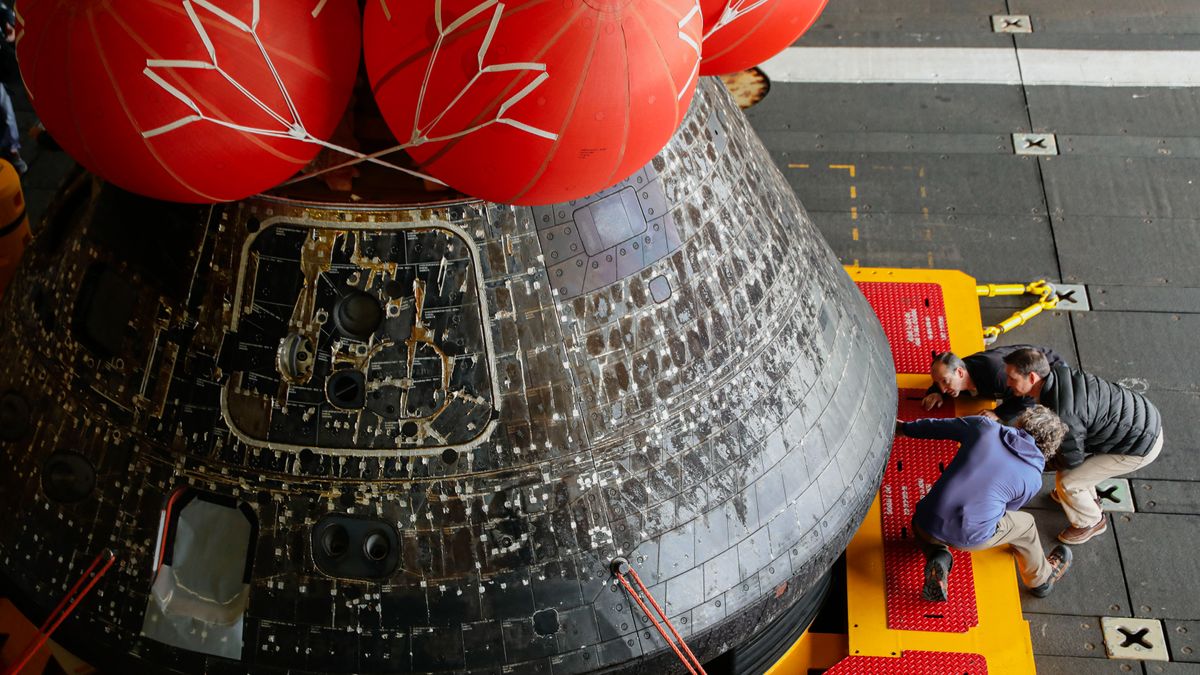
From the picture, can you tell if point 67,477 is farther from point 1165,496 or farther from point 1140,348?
point 1140,348

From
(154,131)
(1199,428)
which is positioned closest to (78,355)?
(154,131)

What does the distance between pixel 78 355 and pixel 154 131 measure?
148 cm

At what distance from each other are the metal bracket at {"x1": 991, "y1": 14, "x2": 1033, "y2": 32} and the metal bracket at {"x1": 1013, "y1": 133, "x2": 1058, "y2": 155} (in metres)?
1.58

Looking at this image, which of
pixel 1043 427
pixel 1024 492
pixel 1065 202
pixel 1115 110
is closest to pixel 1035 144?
pixel 1065 202

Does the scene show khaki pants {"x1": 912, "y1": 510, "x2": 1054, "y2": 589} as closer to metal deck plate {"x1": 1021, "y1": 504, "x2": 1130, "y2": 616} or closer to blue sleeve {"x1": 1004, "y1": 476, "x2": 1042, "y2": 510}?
blue sleeve {"x1": 1004, "y1": 476, "x2": 1042, "y2": 510}

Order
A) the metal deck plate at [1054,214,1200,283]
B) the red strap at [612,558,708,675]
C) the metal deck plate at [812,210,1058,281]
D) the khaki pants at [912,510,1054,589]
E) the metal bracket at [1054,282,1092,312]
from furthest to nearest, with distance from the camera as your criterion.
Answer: the metal deck plate at [812,210,1058,281], the metal deck plate at [1054,214,1200,283], the metal bracket at [1054,282,1092,312], the khaki pants at [912,510,1054,589], the red strap at [612,558,708,675]

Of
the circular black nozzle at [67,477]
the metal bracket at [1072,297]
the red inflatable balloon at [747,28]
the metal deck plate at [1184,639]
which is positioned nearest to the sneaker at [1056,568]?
the metal deck plate at [1184,639]

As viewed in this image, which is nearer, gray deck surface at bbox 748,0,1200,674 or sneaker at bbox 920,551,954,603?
sneaker at bbox 920,551,954,603

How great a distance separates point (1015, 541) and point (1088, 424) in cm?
92

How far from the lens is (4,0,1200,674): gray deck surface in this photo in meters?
7.07

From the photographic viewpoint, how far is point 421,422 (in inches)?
165

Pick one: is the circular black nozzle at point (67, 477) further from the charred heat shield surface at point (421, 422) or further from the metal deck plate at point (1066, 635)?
the metal deck plate at point (1066, 635)

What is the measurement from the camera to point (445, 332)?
13.6 ft

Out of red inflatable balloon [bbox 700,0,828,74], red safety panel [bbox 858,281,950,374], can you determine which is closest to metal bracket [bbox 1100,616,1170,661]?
red safety panel [bbox 858,281,950,374]
